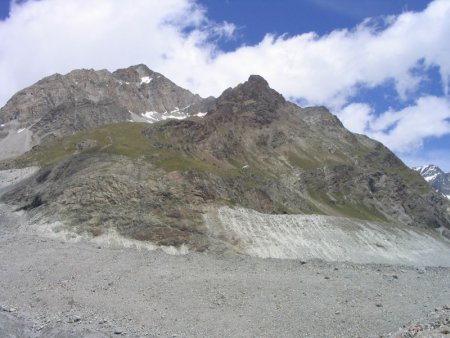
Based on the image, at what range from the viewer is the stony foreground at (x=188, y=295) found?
4422cm

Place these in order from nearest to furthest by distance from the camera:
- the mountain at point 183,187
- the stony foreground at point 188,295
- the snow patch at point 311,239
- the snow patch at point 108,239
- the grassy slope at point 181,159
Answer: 1. the stony foreground at point 188,295
2. the snow patch at point 108,239
3. the mountain at point 183,187
4. the snow patch at point 311,239
5. the grassy slope at point 181,159

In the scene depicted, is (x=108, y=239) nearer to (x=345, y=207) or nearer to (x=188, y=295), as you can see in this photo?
(x=188, y=295)

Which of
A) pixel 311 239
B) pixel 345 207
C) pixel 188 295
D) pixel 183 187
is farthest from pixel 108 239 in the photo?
pixel 345 207

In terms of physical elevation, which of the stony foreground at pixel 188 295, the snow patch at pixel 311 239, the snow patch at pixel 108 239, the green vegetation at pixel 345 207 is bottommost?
the stony foreground at pixel 188 295

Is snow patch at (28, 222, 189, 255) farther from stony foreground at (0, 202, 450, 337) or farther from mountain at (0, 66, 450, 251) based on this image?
stony foreground at (0, 202, 450, 337)

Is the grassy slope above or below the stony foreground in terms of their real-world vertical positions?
above

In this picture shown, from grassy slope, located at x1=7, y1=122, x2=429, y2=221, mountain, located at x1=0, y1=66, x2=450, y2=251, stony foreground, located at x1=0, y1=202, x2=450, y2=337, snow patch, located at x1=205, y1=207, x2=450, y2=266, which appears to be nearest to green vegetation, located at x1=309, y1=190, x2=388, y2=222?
grassy slope, located at x1=7, y1=122, x2=429, y2=221

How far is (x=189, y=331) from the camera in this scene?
43.9 meters

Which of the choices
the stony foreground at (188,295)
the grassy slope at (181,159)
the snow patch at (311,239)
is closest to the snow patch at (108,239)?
the stony foreground at (188,295)

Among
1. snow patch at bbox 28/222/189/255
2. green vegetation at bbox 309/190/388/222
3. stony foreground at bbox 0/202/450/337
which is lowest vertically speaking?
stony foreground at bbox 0/202/450/337

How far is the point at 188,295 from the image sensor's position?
2106 inches

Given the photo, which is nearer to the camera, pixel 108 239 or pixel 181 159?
pixel 108 239

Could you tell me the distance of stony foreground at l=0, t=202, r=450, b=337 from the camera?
4422cm

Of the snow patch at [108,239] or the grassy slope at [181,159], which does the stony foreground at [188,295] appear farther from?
the grassy slope at [181,159]
